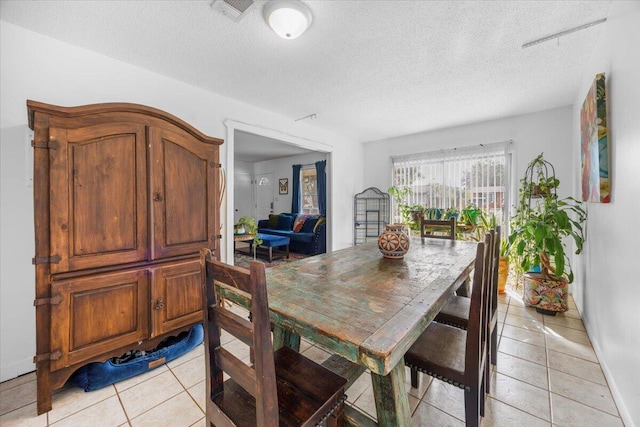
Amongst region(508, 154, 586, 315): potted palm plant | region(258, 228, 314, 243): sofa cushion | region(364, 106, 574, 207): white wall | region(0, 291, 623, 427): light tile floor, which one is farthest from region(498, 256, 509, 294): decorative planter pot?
region(258, 228, 314, 243): sofa cushion

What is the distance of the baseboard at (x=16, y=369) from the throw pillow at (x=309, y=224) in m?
4.47

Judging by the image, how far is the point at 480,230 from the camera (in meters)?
3.64

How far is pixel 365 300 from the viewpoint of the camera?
1092 millimetres

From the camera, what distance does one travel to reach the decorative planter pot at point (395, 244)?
184 cm

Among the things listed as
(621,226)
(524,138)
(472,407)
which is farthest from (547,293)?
(472,407)

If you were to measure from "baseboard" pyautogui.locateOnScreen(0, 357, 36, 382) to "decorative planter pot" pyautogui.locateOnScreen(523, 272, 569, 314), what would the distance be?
14.5ft

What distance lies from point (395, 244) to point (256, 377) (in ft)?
4.30

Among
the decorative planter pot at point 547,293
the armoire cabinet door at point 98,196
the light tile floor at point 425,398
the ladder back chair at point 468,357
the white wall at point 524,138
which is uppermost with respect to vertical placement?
the white wall at point 524,138

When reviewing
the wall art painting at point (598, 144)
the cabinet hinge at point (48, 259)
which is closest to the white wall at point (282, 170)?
the wall art painting at point (598, 144)

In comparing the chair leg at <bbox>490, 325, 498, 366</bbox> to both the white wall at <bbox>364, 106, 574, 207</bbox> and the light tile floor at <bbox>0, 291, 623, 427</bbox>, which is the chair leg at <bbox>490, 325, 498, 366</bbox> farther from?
the white wall at <bbox>364, 106, 574, 207</bbox>

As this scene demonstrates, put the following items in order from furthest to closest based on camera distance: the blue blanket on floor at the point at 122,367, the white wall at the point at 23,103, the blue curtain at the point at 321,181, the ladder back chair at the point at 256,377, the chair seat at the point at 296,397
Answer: the blue curtain at the point at 321,181
the white wall at the point at 23,103
the blue blanket on floor at the point at 122,367
the chair seat at the point at 296,397
the ladder back chair at the point at 256,377

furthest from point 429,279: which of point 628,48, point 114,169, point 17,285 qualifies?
point 17,285

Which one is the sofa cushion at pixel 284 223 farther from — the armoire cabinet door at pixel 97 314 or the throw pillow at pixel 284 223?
the armoire cabinet door at pixel 97 314

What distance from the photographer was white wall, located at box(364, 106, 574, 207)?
340 cm
